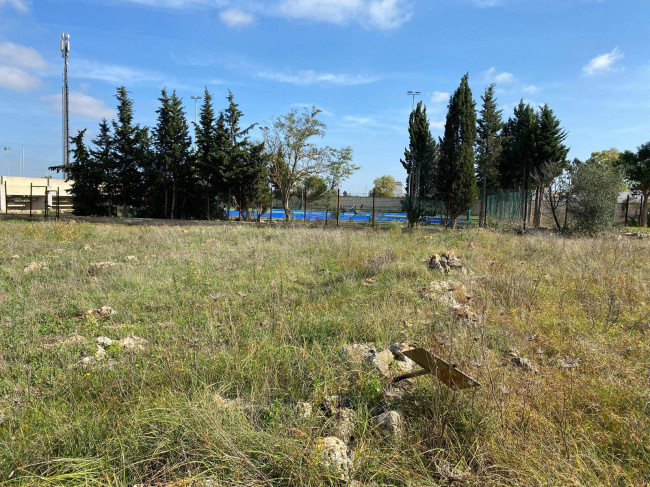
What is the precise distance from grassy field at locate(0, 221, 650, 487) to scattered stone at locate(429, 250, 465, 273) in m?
1.02

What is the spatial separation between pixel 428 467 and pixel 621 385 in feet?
6.40

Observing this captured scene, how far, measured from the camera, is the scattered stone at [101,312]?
201 inches

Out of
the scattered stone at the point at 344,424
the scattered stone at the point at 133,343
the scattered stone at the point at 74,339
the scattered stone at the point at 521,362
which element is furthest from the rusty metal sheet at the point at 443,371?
the scattered stone at the point at 74,339

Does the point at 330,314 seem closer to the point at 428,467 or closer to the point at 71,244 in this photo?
the point at 428,467

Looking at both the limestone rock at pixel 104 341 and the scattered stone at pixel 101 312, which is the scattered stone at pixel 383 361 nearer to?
the limestone rock at pixel 104 341

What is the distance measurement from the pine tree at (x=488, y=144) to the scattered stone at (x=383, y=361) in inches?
878

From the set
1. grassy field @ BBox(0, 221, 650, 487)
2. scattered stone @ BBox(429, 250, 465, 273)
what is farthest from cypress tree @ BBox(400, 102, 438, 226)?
grassy field @ BBox(0, 221, 650, 487)

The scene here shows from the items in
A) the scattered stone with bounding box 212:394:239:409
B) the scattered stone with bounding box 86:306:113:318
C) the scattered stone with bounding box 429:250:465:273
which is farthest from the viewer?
the scattered stone with bounding box 429:250:465:273

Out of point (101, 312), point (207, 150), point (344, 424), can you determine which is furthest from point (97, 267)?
point (207, 150)

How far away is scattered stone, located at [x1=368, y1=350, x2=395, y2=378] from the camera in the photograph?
11.0 feet

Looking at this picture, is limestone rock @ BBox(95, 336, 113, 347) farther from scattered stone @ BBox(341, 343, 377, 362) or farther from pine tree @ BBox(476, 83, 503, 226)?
pine tree @ BBox(476, 83, 503, 226)

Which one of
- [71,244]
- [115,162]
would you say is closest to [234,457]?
[71,244]

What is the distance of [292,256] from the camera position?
941 cm

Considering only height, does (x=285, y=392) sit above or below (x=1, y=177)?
below
